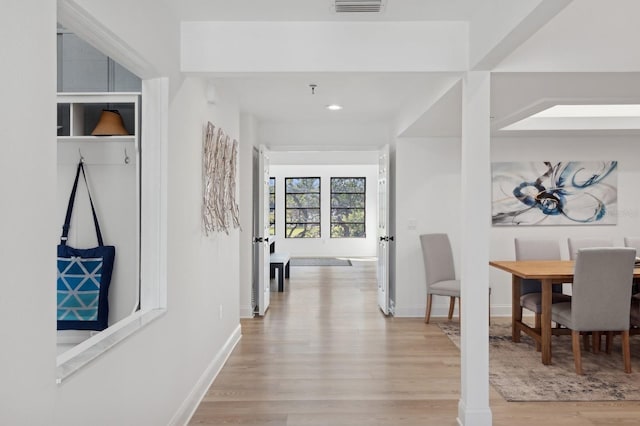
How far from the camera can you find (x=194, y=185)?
303 centimetres

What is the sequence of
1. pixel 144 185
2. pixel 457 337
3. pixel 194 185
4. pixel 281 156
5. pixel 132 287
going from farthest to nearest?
1. pixel 281 156
2. pixel 457 337
3. pixel 194 185
4. pixel 132 287
5. pixel 144 185

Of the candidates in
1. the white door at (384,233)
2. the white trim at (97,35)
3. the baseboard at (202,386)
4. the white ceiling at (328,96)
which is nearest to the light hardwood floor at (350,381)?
the baseboard at (202,386)

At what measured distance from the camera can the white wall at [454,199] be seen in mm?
5609

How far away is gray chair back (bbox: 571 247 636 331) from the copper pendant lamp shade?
10.8 ft

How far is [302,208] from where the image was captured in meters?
12.5

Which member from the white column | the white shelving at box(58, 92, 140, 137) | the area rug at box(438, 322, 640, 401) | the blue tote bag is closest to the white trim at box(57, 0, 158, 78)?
the white shelving at box(58, 92, 140, 137)

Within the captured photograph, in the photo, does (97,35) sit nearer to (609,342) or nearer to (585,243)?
(609,342)

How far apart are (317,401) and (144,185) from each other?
5.87 feet

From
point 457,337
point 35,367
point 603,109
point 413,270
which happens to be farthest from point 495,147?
point 35,367

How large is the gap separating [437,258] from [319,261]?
6.17 m

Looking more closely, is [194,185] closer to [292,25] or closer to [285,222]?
[292,25]

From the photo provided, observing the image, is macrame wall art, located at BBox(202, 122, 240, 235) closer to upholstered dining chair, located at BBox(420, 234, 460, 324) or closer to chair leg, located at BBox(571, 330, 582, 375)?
upholstered dining chair, located at BBox(420, 234, 460, 324)

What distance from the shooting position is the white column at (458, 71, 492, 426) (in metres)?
2.73

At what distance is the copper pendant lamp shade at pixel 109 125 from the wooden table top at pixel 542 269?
3.25 meters
